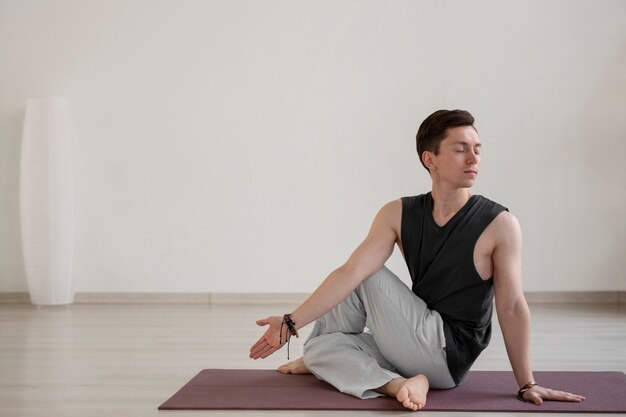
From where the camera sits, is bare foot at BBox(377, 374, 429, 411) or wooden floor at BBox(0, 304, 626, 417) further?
wooden floor at BBox(0, 304, 626, 417)

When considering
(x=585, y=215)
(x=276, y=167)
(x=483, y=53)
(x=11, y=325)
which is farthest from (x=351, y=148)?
(x=11, y=325)

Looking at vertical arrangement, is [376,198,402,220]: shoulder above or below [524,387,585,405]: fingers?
above

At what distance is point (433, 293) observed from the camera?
2.76 metres

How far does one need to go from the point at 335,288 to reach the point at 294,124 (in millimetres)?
3521

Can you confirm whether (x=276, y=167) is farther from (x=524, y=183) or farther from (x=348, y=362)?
(x=348, y=362)

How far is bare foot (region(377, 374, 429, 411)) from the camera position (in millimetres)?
2492

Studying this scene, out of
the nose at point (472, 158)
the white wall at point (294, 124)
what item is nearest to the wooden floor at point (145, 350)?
the white wall at point (294, 124)

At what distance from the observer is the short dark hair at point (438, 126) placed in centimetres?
262

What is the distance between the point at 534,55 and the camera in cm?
591

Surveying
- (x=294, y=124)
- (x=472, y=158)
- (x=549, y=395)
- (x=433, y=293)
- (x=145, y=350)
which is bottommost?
(x=145, y=350)

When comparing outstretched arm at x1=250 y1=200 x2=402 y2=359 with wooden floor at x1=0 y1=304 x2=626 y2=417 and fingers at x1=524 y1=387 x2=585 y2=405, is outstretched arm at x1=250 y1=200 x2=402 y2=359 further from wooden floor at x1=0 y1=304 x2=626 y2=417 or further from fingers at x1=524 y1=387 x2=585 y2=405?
fingers at x1=524 y1=387 x2=585 y2=405

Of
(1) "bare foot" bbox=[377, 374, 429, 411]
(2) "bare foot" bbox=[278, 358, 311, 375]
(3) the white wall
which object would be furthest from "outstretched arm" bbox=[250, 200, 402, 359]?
(3) the white wall

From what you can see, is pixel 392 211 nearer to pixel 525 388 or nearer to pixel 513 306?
pixel 513 306

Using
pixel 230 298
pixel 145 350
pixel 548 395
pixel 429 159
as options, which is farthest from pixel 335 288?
pixel 230 298
